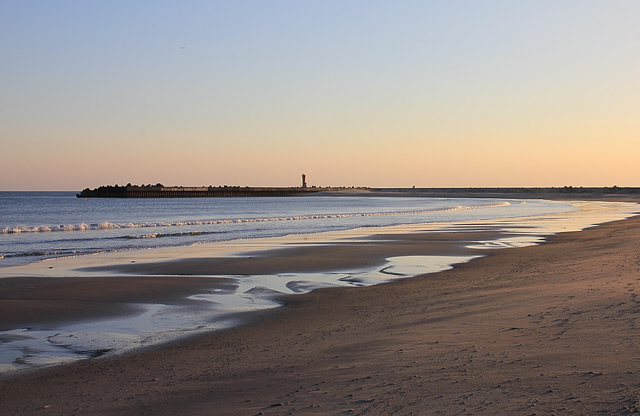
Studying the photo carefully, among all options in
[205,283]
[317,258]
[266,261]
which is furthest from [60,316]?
[317,258]

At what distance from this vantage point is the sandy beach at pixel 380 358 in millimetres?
5949

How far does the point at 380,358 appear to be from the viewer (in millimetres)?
7547

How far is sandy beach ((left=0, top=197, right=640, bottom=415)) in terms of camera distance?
5.95m

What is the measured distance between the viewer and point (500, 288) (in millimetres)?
13266

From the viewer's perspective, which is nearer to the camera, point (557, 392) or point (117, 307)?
point (557, 392)

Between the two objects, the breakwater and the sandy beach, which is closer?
the sandy beach

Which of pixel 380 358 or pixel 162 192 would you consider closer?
pixel 380 358

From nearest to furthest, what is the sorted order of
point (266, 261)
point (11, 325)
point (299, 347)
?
point (299, 347) → point (11, 325) → point (266, 261)

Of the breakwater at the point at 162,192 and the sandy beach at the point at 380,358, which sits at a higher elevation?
the breakwater at the point at 162,192

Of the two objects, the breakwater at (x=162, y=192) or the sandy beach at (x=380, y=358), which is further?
the breakwater at (x=162, y=192)

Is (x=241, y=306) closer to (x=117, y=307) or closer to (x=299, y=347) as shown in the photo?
(x=117, y=307)

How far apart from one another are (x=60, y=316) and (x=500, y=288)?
321 inches

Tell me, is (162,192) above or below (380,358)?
above

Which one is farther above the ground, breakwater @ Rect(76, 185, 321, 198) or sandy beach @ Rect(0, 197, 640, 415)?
breakwater @ Rect(76, 185, 321, 198)
